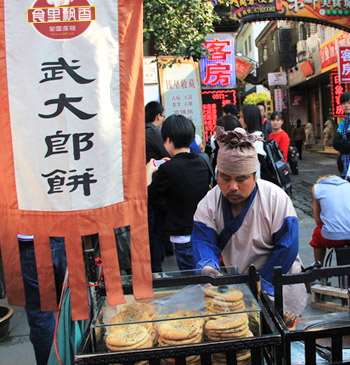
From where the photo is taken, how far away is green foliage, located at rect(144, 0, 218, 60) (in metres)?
5.58

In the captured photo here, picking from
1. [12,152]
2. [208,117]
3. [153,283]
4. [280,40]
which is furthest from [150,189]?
[280,40]

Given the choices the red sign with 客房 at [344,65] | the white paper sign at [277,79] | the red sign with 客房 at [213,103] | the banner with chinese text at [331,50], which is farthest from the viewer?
the white paper sign at [277,79]

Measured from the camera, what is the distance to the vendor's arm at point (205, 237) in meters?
2.39

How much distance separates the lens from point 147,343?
1.67 meters

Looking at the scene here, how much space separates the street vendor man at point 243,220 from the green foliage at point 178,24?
11.8 ft

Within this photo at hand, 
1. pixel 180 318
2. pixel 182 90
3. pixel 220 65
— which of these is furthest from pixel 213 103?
pixel 180 318

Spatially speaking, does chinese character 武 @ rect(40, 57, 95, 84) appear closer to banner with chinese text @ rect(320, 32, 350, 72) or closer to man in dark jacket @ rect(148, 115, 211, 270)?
man in dark jacket @ rect(148, 115, 211, 270)

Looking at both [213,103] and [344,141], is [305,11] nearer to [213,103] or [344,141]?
[213,103]

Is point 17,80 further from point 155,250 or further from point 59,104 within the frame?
point 155,250

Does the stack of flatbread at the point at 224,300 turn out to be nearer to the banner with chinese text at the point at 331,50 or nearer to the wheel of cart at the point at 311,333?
the wheel of cart at the point at 311,333

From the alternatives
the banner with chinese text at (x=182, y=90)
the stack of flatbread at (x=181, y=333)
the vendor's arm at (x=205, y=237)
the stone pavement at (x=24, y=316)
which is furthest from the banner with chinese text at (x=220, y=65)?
the stack of flatbread at (x=181, y=333)

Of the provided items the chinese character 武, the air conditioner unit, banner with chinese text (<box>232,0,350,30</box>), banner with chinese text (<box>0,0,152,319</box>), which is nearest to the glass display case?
banner with chinese text (<box>0,0,152,319</box>)

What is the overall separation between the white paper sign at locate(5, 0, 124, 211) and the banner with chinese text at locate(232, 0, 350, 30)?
42.1ft

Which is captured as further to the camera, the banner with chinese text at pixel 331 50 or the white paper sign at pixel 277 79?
the white paper sign at pixel 277 79
